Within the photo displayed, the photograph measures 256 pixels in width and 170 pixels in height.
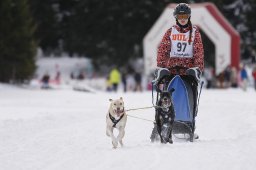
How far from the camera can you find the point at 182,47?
33.4 ft

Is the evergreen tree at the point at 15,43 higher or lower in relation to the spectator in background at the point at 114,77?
higher

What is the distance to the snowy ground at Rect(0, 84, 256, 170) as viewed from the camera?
7.56 m

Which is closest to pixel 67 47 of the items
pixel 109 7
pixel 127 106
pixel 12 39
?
pixel 109 7

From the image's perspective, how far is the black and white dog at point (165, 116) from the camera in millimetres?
9516

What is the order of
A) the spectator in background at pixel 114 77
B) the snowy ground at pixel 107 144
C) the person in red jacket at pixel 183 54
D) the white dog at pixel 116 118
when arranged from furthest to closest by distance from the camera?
the spectator in background at pixel 114 77
the person in red jacket at pixel 183 54
the white dog at pixel 116 118
the snowy ground at pixel 107 144

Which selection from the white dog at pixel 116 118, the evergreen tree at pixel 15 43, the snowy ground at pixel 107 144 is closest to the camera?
the snowy ground at pixel 107 144

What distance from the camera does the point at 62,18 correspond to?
196 ft

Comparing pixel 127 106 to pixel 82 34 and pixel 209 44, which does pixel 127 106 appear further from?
pixel 82 34

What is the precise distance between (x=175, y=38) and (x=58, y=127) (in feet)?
15.5

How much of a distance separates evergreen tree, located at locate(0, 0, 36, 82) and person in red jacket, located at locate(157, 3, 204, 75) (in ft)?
89.4

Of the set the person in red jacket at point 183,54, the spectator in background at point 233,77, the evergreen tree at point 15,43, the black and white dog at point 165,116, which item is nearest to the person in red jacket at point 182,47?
the person in red jacket at point 183,54

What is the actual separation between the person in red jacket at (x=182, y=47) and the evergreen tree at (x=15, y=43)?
89.4 feet

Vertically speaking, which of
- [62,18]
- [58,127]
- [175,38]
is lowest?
[58,127]

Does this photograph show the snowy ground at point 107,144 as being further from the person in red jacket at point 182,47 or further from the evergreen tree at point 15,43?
the evergreen tree at point 15,43
